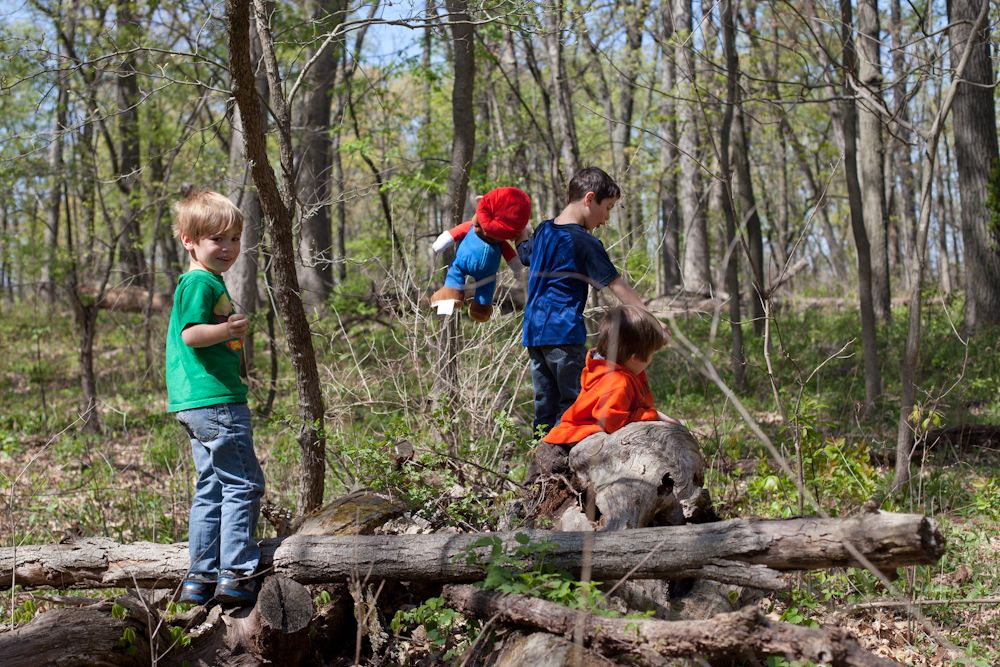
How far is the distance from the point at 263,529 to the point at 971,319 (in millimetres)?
8473

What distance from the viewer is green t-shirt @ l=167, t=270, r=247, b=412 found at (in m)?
Result: 3.47

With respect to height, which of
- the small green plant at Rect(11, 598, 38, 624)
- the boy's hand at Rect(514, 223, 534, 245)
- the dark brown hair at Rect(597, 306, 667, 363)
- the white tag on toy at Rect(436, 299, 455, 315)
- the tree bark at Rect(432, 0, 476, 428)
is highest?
the tree bark at Rect(432, 0, 476, 428)

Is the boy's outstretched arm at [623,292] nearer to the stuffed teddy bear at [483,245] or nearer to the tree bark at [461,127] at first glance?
the stuffed teddy bear at [483,245]

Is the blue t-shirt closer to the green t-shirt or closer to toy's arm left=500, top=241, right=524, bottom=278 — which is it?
toy's arm left=500, top=241, right=524, bottom=278

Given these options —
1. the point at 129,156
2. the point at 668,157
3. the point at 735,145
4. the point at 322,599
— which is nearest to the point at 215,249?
the point at 322,599

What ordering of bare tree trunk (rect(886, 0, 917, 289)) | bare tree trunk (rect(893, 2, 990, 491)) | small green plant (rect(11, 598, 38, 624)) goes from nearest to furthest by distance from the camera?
small green plant (rect(11, 598, 38, 624)), bare tree trunk (rect(893, 2, 990, 491)), bare tree trunk (rect(886, 0, 917, 289))

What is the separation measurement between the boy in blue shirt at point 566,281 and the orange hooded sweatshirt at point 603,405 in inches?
14.5

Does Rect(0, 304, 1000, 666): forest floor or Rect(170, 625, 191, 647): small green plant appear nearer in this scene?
Rect(170, 625, 191, 647): small green plant

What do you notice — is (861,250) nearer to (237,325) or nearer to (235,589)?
(237,325)

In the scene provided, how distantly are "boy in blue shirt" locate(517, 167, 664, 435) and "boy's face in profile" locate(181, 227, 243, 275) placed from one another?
1599 mm

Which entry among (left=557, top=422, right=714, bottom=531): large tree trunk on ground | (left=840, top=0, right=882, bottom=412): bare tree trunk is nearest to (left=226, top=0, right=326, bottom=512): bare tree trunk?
(left=557, top=422, right=714, bottom=531): large tree trunk on ground

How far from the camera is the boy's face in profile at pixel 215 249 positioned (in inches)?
139

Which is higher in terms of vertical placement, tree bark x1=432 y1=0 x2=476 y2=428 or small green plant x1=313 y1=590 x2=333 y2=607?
tree bark x1=432 y1=0 x2=476 y2=428

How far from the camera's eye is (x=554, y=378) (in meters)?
4.79
